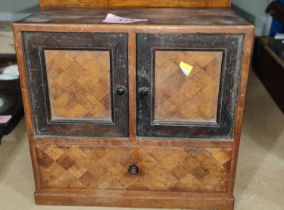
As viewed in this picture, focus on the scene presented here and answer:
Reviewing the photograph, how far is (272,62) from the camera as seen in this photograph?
281 cm

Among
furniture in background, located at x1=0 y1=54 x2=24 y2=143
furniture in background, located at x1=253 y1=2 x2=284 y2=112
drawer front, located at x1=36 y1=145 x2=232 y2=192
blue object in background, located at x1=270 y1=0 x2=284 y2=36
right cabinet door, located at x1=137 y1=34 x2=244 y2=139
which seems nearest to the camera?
right cabinet door, located at x1=137 y1=34 x2=244 y2=139

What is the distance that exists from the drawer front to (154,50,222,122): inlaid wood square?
16cm

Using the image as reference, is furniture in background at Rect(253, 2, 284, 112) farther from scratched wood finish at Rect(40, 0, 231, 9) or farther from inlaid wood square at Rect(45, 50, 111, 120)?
inlaid wood square at Rect(45, 50, 111, 120)

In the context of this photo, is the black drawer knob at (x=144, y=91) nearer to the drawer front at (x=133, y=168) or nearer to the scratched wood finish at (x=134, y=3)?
the drawer front at (x=133, y=168)

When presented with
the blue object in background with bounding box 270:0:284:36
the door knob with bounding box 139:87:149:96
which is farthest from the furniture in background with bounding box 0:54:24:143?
the blue object in background with bounding box 270:0:284:36

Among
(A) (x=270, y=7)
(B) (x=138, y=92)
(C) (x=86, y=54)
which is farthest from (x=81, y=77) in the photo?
(A) (x=270, y=7)

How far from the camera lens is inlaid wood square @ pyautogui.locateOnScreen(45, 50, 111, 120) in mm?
1324

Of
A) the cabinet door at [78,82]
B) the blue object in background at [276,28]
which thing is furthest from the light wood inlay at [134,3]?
the blue object in background at [276,28]

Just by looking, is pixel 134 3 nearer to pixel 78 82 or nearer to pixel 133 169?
pixel 78 82

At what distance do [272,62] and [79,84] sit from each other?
1.93 metres

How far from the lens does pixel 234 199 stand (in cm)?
160

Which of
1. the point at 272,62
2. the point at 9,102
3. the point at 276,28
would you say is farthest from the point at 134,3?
the point at 276,28

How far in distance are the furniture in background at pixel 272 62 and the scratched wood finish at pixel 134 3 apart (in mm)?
1140

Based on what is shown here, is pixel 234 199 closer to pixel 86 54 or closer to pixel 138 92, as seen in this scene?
pixel 138 92
